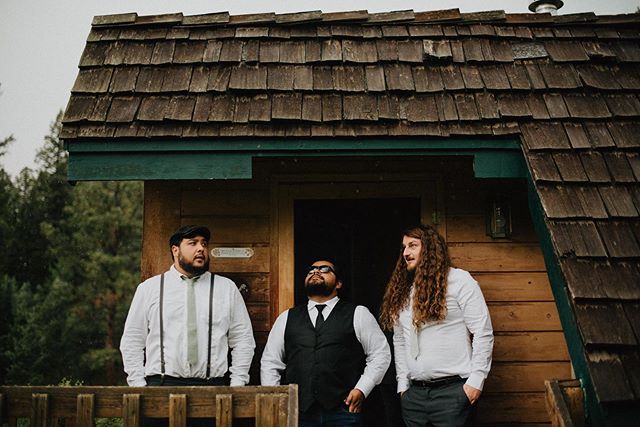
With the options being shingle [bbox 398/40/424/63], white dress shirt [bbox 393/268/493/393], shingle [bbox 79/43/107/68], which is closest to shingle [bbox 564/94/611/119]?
shingle [bbox 398/40/424/63]

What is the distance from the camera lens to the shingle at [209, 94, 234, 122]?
4.19 metres

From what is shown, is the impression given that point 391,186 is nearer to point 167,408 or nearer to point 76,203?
point 167,408

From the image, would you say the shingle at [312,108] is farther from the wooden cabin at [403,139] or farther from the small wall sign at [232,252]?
the small wall sign at [232,252]

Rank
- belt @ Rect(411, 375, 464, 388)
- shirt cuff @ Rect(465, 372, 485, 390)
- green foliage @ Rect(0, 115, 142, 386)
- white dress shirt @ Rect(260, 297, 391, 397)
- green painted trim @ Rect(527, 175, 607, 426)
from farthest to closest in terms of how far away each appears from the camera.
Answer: green foliage @ Rect(0, 115, 142, 386)
white dress shirt @ Rect(260, 297, 391, 397)
belt @ Rect(411, 375, 464, 388)
shirt cuff @ Rect(465, 372, 485, 390)
green painted trim @ Rect(527, 175, 607, 426)

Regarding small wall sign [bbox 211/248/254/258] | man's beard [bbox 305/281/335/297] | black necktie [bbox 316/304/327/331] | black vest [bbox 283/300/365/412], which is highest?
small wall sign [bbox 211/248/254/258]

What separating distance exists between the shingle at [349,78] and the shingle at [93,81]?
1.64m

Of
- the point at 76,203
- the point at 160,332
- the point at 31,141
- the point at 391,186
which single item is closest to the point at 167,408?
the point at 160,332

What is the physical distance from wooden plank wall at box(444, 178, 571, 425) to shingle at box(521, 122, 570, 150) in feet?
2.55

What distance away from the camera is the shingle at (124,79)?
14.3ft

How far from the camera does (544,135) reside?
4129 mm

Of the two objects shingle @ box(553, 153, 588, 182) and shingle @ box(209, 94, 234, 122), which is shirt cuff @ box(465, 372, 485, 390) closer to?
shingle @ box(553, 153, 588, 182)

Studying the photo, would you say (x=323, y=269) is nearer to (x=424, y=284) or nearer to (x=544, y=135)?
(x=424, y=284)

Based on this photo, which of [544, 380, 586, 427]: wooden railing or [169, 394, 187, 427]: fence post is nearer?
[544, 380, 586, 427]: wooden railing

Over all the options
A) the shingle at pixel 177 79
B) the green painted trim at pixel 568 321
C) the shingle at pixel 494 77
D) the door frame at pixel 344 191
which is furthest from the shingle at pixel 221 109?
the green painted trim at pixel 568 321
